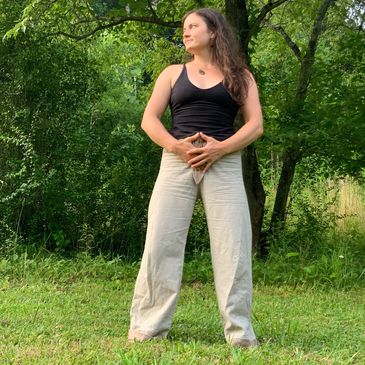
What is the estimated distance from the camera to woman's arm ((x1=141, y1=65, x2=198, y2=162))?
3.67m

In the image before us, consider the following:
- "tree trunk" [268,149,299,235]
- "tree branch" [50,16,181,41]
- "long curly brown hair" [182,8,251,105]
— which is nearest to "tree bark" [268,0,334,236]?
"tree trunk" [268,149,299,235]

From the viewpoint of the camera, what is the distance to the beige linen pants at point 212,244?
3670mm

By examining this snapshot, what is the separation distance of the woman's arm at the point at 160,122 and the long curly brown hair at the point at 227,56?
28 cm

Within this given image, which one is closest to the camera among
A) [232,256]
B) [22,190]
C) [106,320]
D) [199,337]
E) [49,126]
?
[232,256]

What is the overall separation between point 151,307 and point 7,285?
8.96 ft

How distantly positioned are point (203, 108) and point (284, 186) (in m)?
5.47

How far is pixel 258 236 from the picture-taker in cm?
830

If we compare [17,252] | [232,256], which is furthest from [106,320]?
[17,252]

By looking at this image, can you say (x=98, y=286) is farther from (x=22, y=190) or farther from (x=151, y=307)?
(x=151, y=307)

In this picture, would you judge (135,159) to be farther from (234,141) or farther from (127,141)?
(234,141)

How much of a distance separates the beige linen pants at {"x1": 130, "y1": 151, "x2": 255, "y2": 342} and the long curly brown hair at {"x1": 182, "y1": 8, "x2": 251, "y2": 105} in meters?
0.40

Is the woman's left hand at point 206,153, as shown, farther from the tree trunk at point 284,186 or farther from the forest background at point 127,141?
the tree trunk at point 284,186

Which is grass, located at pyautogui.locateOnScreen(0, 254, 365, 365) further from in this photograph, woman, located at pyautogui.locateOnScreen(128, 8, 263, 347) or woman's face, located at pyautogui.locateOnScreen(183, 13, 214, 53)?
woman's face, located at pyautogui.locateOnScreen(183, 13, 214, 53)

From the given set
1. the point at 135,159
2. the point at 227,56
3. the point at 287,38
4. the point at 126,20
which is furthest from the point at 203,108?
the point at 287,38
